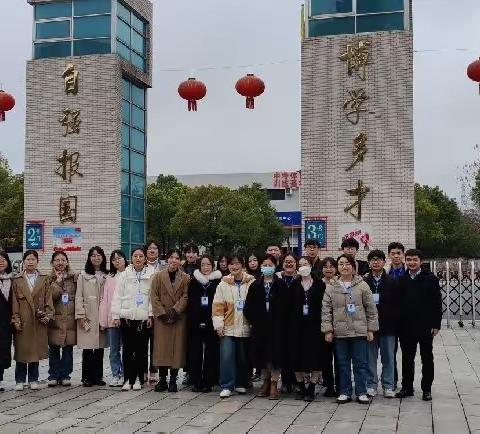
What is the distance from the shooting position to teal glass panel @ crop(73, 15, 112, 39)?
45.9ft

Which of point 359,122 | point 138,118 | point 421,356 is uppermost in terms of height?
point 138,118

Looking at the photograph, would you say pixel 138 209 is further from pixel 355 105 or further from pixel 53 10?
pixel 355 105

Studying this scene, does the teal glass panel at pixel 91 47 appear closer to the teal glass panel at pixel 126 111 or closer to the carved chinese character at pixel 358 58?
the teal glass panel at pixel 126 111

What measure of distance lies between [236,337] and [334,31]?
7.65m

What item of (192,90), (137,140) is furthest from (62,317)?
(137,140)

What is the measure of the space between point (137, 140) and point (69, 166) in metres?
1.99

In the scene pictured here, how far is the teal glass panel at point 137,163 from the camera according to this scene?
15.0m

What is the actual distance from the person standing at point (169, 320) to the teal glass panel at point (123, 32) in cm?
877

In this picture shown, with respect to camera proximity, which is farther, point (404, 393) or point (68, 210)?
point (68, 210)

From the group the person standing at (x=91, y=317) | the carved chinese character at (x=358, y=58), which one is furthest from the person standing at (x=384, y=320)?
the carved chinese character at (x=358, y=58)

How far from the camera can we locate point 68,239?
13734 mm

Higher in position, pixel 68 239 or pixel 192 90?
pixel 192 90

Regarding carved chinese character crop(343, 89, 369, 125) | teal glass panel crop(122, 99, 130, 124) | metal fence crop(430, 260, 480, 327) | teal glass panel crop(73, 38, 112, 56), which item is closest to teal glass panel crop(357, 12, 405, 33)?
carved chinese character crop(343, 89, 369, 125)

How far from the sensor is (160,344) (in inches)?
262
